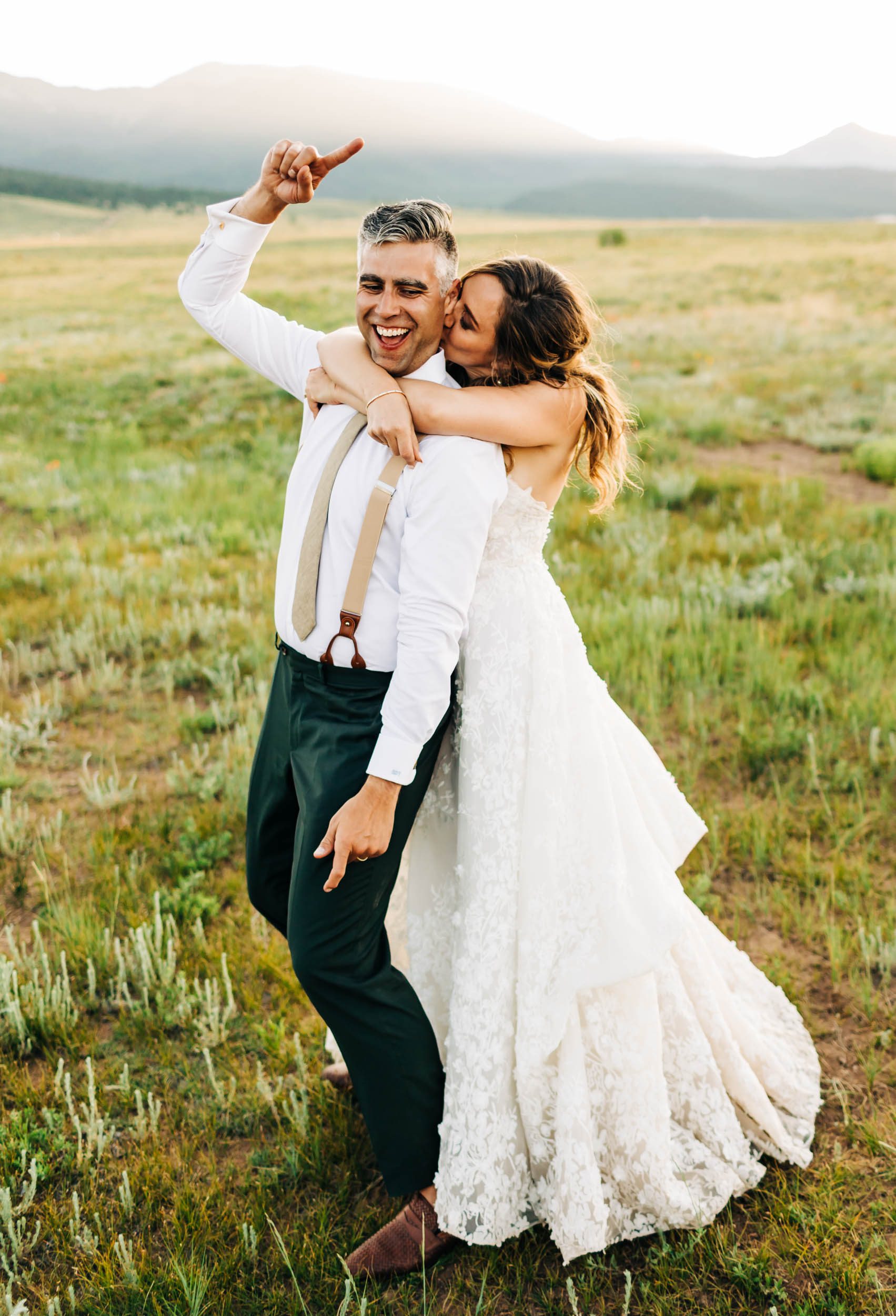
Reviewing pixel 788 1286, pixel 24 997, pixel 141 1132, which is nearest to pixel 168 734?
pixel 24 997

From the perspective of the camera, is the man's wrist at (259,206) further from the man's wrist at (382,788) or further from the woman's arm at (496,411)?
the man's wrist at (382,788)

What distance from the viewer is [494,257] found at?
250 cm

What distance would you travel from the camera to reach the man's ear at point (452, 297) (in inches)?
95.6

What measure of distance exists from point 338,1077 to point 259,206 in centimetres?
284

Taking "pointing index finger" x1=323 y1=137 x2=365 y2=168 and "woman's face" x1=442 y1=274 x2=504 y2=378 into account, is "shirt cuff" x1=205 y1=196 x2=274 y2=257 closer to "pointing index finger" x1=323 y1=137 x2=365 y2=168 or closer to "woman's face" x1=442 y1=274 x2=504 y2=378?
"pointing index finger" x1=323 y1=137 x2=365 y2=168

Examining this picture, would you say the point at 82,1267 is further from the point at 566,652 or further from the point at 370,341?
the point at 370,341

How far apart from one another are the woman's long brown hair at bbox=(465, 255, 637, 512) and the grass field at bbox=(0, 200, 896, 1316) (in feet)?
1.32

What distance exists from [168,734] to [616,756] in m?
3.54

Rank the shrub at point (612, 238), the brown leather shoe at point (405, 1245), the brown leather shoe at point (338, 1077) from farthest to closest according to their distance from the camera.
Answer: the shrub at point (612, 238) → the brown leather shoe at point (338, 1077) → the brown leather shoe at point (405, 1245)

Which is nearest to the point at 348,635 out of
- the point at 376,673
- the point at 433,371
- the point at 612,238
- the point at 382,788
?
the point at 376,673

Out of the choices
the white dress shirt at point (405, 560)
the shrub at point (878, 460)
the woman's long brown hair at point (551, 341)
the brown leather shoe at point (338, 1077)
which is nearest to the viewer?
the white dress shirt at point (405, 560)

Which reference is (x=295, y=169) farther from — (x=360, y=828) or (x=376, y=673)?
(x=360, y=828)

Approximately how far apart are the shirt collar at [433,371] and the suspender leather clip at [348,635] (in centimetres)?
68

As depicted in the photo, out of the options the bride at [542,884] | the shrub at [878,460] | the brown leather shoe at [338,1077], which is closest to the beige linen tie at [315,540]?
the bride at [542,884]
